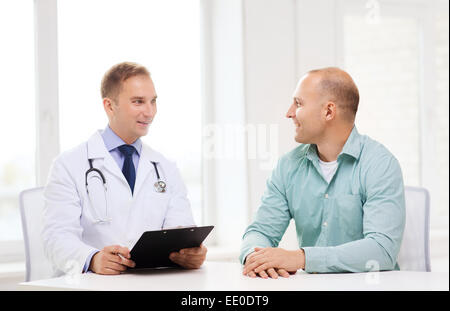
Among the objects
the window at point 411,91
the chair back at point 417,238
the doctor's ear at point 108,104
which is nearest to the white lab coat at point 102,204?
the doctor's ear at point 108,104

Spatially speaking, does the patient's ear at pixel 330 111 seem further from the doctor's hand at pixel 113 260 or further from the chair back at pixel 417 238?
the doctor's hand at pixel 113 260

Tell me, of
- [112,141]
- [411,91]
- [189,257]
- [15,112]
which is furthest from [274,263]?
[411,91]

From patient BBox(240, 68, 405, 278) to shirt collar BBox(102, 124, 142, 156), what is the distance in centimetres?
55

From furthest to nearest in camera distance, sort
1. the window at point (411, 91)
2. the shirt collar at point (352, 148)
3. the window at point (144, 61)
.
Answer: the window at point (411, 91), the window at point (144, 61), the shirt collar at point (352, 148)

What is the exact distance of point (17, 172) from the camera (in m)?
3.28

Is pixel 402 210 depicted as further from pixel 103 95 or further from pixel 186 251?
pixel 103 95

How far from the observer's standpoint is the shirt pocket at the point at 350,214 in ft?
6.91

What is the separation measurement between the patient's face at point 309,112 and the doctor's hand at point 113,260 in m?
0.78

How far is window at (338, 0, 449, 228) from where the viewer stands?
4281 mm

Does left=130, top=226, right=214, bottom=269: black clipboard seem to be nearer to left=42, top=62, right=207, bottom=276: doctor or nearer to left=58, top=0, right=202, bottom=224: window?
left=42, top=62, right=207, bottom=276: doctor

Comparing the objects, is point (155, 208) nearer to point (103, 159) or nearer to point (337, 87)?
point (103, 159)

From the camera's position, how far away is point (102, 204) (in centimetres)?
221

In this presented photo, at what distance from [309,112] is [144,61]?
167cm

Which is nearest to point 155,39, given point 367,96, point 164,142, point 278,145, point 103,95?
point 164,142
